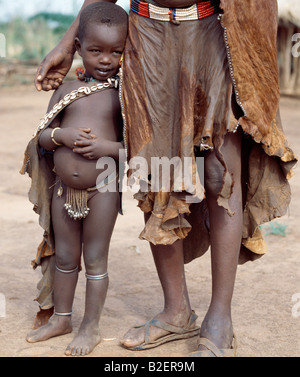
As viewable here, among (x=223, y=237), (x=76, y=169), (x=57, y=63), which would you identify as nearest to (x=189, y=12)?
(x=57, y=63)

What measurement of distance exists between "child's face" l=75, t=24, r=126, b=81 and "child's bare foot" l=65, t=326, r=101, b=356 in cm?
115

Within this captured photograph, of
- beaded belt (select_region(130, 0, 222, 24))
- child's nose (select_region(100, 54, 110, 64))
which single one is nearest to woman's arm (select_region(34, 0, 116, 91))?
child's nose (select_region(100, 54, 110, 64))

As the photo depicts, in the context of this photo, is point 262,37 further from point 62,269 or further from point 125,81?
point 62,269

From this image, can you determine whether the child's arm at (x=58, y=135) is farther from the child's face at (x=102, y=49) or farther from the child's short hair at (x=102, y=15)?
the child's short hair at (x=102, y=15)

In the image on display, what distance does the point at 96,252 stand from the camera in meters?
2.82

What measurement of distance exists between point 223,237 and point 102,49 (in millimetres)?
971

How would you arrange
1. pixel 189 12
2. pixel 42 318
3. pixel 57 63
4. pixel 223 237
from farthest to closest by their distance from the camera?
pixel 42 318 → pixel 57 63 → pixel 223 237 → pixel 189 12

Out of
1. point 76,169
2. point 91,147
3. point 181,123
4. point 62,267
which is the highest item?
point 181,123

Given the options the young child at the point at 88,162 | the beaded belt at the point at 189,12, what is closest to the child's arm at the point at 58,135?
the young child at the point at 88,162

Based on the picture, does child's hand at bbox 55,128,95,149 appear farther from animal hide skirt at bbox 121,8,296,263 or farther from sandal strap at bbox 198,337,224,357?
sandal strap at bbox 198,337,224,357

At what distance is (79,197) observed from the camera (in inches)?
110

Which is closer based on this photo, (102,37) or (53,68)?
(102,37)

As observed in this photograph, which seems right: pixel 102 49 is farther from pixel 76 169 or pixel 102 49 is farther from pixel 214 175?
pixel 214 175

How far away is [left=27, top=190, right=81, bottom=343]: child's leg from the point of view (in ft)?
9.39
